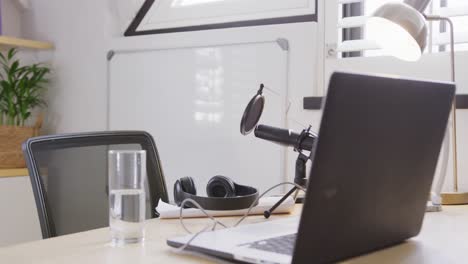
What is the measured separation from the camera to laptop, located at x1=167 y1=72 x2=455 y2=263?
648 millimetres

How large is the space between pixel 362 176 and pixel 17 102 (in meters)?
2.28

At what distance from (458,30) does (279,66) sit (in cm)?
65

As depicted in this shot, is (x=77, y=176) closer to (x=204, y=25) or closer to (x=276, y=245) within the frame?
(x=276, y=245)

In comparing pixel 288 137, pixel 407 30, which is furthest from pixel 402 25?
pixel 288 137

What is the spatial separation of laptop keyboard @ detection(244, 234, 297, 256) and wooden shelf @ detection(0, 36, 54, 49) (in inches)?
82.5

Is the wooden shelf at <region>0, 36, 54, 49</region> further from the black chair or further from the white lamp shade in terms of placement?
the white lamp shade

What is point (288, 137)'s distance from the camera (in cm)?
125

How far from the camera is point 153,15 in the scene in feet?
8.45

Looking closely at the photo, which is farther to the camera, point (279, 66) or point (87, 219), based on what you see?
Answer: point (279, 66)

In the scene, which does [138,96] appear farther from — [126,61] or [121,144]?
[121,144]

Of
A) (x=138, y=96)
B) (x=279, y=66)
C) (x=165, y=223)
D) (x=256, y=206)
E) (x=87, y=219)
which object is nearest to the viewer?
(x=165, y=223)

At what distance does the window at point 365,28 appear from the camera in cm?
181

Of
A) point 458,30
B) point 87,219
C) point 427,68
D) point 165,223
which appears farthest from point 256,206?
point 458,30

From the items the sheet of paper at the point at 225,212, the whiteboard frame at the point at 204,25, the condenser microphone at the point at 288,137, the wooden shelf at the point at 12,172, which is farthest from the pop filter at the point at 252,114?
the wooden shelf at the point at 12,172
